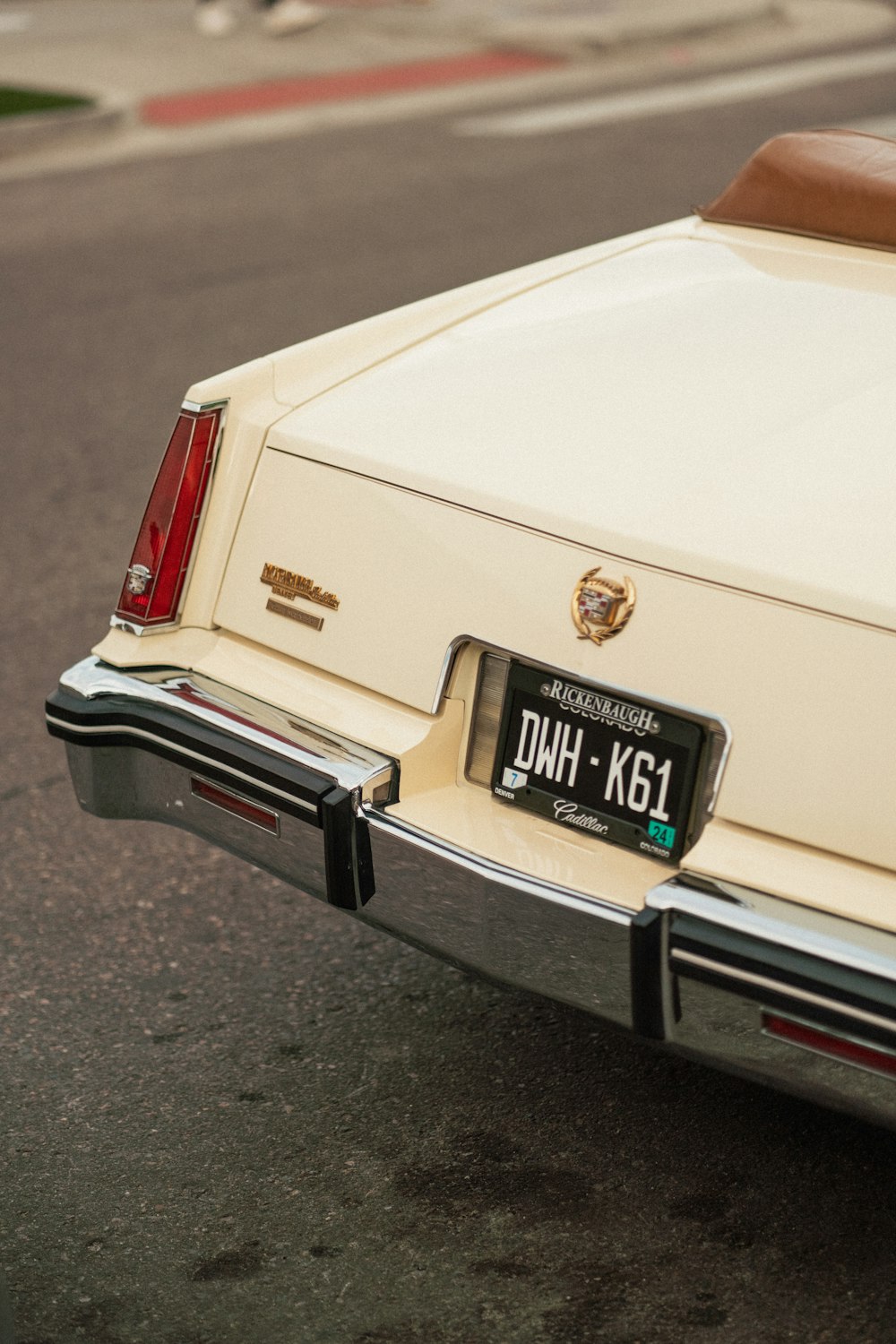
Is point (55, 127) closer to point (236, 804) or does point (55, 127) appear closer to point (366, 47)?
point (366, 47)

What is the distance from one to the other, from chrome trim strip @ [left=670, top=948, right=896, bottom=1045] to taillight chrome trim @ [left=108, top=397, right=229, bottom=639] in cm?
123

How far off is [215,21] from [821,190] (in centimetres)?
1493

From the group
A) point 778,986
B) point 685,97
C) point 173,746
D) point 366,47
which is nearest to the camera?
point 778,986

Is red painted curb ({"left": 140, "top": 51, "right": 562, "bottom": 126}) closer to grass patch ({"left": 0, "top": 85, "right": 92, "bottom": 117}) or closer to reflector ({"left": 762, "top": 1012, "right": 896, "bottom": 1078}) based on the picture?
grass patch ({"left": 0, "top": 85, "right": 92, "bottom": 117})

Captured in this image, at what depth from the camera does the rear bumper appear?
229 centimetres

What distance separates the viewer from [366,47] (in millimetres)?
16281

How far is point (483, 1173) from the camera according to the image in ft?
9.53

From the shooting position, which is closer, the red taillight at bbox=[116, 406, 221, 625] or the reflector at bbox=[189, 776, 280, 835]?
the reflector at bbox=[189, 776, 280, 835]

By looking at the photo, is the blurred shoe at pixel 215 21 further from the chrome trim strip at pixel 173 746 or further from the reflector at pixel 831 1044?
the reflector at pixel 831 1044

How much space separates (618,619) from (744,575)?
0.21 m

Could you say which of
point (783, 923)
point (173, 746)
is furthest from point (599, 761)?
point (173, 746)

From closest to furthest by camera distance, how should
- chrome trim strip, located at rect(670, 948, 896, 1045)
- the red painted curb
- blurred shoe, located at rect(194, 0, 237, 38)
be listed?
chrome trim strip, located at rect(670, 948, 896, 1045), the red painted curb, blurred shoe, located at rect(194, 0, 237, 38)

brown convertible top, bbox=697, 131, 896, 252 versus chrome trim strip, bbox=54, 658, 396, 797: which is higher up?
brown convertible top, bbox=697, 131, 896, 252

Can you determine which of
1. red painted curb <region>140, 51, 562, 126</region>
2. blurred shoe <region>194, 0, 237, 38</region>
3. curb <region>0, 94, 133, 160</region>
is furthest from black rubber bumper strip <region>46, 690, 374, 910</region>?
blurred shoe <region>194, 0, 237, 38</region>
